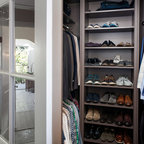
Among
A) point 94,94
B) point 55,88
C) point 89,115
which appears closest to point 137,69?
point 94,94

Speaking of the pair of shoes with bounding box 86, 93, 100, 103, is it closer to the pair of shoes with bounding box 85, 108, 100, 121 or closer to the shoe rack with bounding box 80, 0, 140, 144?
the shoe rack with bounding box 80, 0, 140, 144

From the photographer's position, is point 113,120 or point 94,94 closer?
point 113,120

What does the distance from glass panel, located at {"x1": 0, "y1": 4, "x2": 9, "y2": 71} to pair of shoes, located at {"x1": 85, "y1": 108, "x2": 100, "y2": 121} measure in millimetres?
1531

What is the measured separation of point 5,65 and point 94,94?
64.7 inches

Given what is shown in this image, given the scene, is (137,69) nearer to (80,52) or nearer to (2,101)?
(80,52)

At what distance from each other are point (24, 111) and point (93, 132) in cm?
164

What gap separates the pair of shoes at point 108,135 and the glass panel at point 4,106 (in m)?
1.52

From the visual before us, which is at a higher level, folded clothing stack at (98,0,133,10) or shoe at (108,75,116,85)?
folded clothing stack at (98,0,133,10)

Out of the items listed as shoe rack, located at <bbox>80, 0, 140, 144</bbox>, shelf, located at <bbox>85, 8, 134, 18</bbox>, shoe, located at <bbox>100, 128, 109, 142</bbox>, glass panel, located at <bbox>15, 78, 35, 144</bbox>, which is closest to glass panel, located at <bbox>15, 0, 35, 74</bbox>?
glass panel, located at <bbox>15, 78, 35, 144</bbox>

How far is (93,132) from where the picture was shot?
209 cm

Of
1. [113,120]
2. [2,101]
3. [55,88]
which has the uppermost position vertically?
[55,88]

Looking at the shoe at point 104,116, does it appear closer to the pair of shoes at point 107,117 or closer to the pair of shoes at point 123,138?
the pair of shoes at point 107,117

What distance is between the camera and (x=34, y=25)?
1.91 feet

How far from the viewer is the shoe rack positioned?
1888 millimetres
